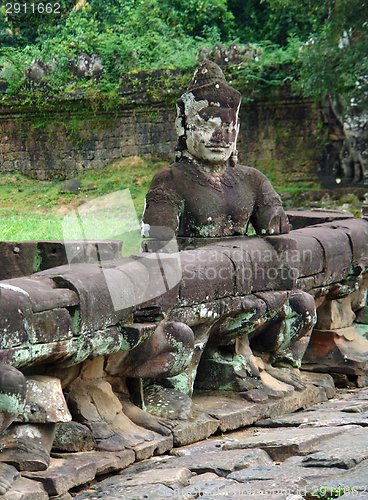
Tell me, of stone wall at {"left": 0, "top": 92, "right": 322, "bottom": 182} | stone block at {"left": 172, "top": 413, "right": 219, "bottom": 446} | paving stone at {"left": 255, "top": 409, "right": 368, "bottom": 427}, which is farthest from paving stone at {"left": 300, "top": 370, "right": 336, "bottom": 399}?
stone wall at {"left": 0, "top": 92, "right": 322, "bottom": 182}

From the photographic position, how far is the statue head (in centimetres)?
450

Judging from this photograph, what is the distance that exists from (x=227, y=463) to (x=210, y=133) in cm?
233

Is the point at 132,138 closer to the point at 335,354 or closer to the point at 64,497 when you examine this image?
the point at 335,354

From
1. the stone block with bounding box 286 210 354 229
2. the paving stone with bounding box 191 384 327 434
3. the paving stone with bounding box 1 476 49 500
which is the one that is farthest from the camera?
the stone block with bounding box 286 210 354 229

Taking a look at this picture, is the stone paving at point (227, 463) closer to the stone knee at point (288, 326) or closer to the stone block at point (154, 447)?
the stone block at point (154, 447)

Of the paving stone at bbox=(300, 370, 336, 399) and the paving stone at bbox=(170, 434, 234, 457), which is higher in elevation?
the paving stone at bbox=(170, 434, 234, 457)

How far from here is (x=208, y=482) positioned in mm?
2807

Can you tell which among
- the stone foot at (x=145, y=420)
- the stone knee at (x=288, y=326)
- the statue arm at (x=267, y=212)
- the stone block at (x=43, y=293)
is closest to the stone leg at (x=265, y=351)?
the stone knee at (x=288, y=326)

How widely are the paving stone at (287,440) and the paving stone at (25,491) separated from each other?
119 centimetres

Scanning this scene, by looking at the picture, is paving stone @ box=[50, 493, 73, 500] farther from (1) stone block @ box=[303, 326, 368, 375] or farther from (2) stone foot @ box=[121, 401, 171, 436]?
(1) stone block @ box=[303, 326, 368, 375]

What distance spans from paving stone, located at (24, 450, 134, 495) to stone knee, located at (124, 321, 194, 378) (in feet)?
1.75

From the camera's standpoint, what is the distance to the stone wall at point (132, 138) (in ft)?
52.6

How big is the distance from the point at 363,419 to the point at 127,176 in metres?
13.0

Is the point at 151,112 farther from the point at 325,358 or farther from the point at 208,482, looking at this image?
the point at 208,482
